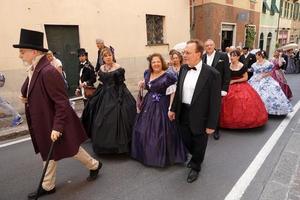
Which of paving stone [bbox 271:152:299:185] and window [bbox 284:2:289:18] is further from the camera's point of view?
window [bbox 284:2:289:18]

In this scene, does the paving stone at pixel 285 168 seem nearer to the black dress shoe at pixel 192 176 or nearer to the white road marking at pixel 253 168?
the white road marking at pixel 253 168

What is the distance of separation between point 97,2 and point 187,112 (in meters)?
6.77

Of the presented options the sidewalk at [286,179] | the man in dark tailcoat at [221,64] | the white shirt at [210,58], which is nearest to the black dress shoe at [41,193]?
the sidewalk at [286,179]

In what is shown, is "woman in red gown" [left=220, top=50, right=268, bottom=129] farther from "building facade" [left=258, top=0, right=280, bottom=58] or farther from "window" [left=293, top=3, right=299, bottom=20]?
"window" [left=293, top=3, right=299, bottom=20]

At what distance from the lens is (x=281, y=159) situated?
14.5 ft

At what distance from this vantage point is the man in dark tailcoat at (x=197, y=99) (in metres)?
3.57

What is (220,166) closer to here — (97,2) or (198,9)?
(97,2)

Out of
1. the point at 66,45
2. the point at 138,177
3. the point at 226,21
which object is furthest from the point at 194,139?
the point at 226,21

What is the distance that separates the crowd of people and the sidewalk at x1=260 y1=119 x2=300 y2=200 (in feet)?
3.04

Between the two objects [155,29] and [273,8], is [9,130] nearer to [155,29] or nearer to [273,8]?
[155,29]

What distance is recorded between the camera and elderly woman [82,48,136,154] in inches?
175

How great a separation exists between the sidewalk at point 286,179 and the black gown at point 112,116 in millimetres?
2080

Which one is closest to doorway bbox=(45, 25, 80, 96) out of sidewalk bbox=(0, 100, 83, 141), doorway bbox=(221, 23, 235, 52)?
sidewalk bbox=(0, 100, 83, 141)

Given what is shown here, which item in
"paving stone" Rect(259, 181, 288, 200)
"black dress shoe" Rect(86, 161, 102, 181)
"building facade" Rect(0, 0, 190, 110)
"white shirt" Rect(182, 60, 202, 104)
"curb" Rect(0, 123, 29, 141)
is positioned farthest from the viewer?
"building facade" Rect(0, 0, 190, 110)
